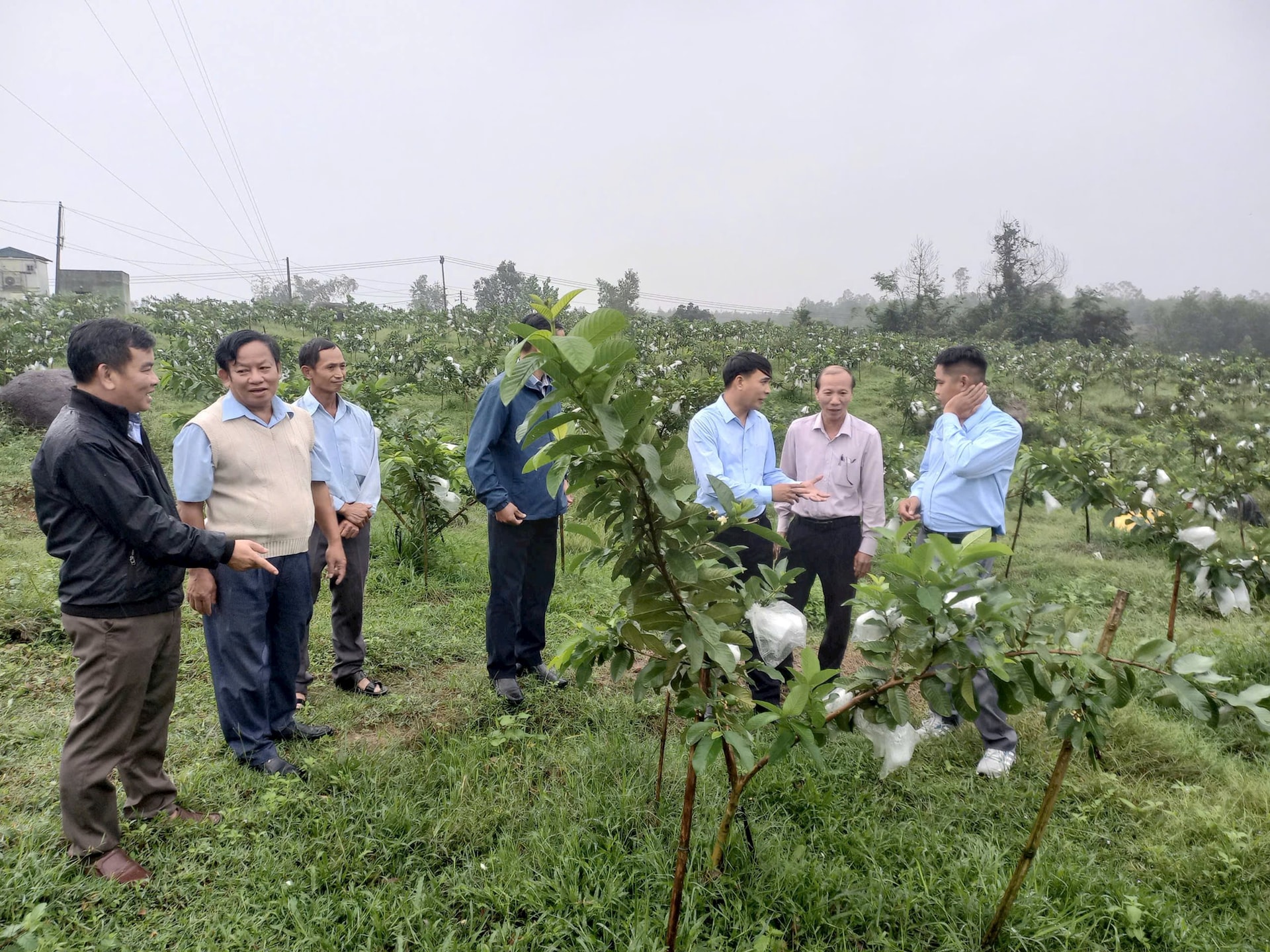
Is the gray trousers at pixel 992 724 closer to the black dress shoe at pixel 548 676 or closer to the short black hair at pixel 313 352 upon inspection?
the black dress shoe at pixel 548 676

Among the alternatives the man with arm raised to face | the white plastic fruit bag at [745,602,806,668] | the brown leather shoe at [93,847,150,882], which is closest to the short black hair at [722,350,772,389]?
the man with arm raised to face

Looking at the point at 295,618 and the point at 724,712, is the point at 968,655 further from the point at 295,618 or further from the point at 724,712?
the point at 295,618

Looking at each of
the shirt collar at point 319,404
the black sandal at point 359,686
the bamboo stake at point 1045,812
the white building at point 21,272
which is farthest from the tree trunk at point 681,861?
the white building at point 21,272

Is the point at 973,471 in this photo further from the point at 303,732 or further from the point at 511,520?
the point at 303,732

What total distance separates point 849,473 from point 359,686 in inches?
90.2

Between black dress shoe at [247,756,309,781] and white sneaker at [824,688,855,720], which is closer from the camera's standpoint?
white sneaker at [824,688,855,720]

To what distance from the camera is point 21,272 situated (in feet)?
123

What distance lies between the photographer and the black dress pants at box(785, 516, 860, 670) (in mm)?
3014

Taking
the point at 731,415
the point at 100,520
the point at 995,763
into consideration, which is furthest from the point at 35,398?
the point at 995,763

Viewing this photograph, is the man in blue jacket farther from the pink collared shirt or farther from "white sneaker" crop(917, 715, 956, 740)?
"white sneaker" crop(917, 715, 956, 740)

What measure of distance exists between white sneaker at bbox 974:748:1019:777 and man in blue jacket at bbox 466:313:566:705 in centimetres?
165

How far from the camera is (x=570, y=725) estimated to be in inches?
108

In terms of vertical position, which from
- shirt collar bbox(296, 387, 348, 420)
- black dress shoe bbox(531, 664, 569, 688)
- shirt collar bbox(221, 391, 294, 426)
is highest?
shirt collar bbox(296, 387, 348, 420)

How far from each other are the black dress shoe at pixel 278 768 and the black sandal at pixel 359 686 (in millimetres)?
635
